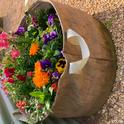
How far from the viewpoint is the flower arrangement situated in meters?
1.44

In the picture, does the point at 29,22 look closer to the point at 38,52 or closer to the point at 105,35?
the point at 38,52

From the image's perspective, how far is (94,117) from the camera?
1.56m

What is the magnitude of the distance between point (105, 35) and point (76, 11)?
18 cm

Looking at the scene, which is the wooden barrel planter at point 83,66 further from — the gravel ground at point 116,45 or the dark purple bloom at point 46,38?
the dark purple bloom at point 46,38

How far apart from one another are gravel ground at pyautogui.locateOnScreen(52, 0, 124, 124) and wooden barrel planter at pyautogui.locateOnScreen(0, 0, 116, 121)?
27 mm

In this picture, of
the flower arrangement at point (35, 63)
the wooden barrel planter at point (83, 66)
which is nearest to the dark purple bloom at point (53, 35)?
the flower arrangement at point (35, 63)

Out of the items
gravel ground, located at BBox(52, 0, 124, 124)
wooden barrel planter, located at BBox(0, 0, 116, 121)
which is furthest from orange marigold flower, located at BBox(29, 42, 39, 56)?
gravel ground, located at BBox(52, 0, 124, 124)

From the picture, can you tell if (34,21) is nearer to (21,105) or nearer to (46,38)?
(46,38)

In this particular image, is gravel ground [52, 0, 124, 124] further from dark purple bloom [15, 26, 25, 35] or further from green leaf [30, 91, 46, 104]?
dark purple bloom [15, 26, 25, 35]

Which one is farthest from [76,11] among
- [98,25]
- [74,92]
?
[74,92]

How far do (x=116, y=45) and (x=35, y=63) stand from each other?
0.39 m

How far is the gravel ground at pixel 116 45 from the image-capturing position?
4.70 ft

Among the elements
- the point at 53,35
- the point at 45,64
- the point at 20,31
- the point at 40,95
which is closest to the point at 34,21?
the point at 20,31

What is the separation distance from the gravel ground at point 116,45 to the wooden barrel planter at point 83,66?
0.09 ft
